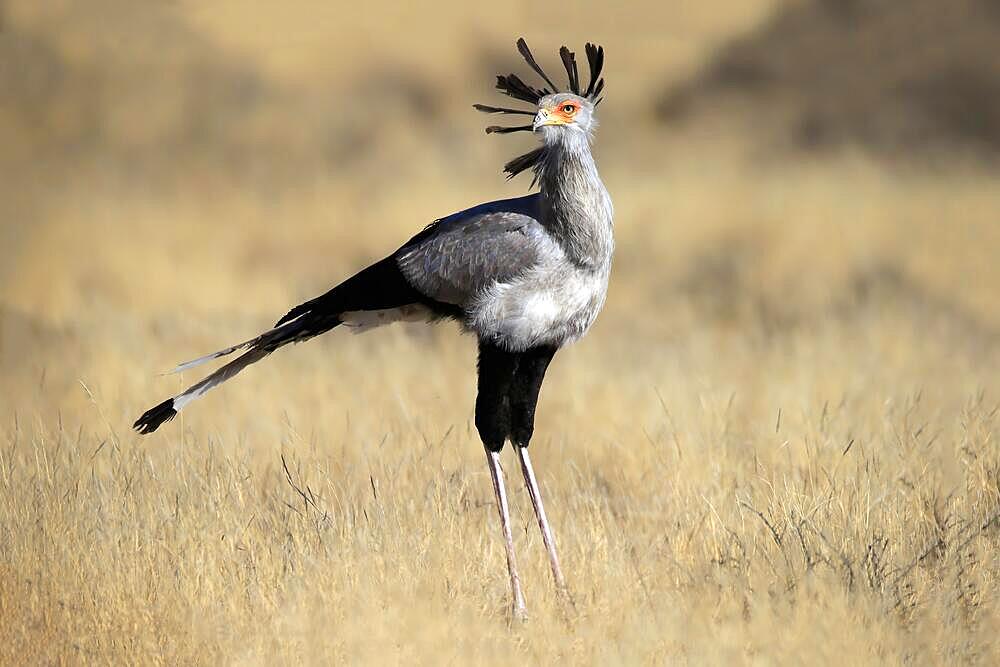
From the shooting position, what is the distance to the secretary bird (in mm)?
4566

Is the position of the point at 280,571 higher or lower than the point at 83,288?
lower

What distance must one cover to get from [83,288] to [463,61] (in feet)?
30.0

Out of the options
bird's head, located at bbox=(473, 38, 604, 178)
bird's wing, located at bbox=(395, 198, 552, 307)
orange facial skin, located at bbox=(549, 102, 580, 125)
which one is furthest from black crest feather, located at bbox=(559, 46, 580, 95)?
bird's wing, located at bbox=(395, 198, 552, 307)

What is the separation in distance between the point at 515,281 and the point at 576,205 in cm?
33

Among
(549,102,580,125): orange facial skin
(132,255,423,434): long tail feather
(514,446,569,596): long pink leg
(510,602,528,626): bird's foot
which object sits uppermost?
(549,102,580,125): orange facial skin

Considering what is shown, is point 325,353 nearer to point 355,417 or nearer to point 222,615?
point 355,417

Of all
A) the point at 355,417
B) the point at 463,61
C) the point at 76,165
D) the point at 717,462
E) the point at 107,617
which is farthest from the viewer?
the point at 463,61

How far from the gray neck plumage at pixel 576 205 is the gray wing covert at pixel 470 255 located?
9 cm

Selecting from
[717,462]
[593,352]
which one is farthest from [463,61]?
[717,462]

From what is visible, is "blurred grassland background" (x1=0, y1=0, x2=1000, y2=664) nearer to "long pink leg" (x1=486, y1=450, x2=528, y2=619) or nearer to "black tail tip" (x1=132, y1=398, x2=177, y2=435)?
"long pink leg" (x1=486, y1=450, x2=528, y2=619)

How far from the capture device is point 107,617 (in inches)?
159

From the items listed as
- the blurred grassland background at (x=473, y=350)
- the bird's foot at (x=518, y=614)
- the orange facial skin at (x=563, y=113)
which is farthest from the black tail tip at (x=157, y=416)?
the orange facial skin at (x=563, y=113)

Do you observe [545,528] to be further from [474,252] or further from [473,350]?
[473,350]

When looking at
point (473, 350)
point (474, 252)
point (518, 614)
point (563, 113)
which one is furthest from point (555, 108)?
point (473, 350)
